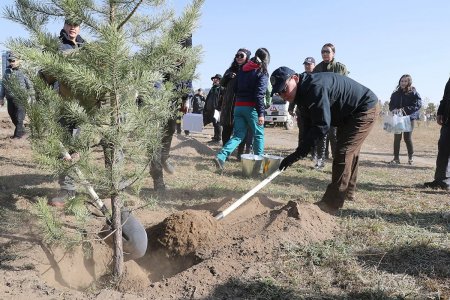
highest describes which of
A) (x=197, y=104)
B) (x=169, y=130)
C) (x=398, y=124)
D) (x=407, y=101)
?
(x=407, y=101)

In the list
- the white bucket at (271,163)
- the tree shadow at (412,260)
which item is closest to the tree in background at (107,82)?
the tree shadow at (412,260)

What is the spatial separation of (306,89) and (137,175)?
1914mm

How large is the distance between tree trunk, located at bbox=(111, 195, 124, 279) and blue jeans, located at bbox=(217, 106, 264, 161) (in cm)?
367

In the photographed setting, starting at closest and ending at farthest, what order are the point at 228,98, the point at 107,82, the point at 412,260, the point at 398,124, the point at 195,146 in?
the point at 107,82
the point at 412,260
the point at 228,98
the point at 398,124
the point at 195,146

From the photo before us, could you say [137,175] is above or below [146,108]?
below

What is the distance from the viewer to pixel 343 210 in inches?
189

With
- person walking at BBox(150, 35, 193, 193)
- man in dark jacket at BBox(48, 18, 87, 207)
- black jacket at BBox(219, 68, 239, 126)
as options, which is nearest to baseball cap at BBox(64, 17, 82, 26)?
man in dark jacket at BBox(48, 18, 87, 207)

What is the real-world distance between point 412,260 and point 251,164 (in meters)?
3.35

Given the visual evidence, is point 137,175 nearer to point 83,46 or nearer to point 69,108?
point 69,108

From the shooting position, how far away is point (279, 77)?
3.96 meters

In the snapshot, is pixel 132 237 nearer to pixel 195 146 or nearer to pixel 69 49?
pixel 69 49

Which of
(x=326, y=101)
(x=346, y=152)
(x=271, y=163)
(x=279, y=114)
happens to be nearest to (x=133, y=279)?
(x=326, y=101)

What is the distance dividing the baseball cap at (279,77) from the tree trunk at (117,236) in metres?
1.77

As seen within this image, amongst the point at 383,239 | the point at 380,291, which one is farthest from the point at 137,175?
the point at 383,239
